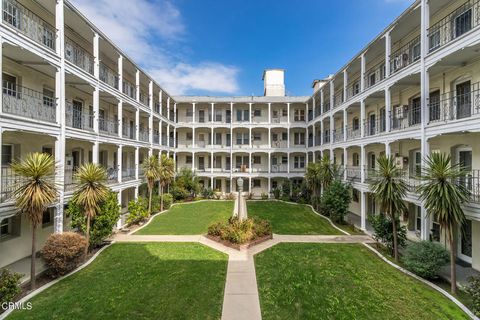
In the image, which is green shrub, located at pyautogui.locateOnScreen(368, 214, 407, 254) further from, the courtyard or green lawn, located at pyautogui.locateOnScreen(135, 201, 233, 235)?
green lawn, located at pyautogui.locateOnScreen(135, 201, 233, 235)

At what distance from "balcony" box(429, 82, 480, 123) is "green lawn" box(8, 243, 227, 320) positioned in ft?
40.9

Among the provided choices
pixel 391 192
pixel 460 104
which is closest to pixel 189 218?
pixel 391 192

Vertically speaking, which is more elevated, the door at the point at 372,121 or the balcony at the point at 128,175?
the door at the point at 372,121

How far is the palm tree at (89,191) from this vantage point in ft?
38.4

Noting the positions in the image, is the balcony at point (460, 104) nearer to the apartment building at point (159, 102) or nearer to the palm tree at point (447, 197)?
the apartment building at point (159, 102)

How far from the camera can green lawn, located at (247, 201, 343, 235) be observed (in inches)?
674

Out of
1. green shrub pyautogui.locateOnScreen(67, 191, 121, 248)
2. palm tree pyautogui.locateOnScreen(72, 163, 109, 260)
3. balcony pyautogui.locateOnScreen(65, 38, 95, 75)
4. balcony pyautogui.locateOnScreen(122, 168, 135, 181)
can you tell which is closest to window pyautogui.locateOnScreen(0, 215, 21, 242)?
green shrub pyautogui.locateOnScreen(67, 191, 121, 248)

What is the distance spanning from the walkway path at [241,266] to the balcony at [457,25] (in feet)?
37.0

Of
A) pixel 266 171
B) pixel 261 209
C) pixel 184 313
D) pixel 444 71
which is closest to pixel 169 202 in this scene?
pixel 261 209

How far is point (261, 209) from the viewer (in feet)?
79.0

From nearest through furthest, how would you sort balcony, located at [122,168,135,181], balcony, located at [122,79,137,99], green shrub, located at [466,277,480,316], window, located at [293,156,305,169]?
green shrub, located at [466,277,480,316], balcony, located at [122,79,137,99], balcony, located at [122,168,135,181], window, located at [293,156,305,169]

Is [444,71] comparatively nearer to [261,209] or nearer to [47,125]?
[261,209]

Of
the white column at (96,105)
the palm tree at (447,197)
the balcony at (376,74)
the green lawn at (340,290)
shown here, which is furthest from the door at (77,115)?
the balcony at (376,74)

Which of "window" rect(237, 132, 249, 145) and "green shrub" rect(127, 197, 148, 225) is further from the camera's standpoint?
"window" rect(237, 132, 249, 145)
